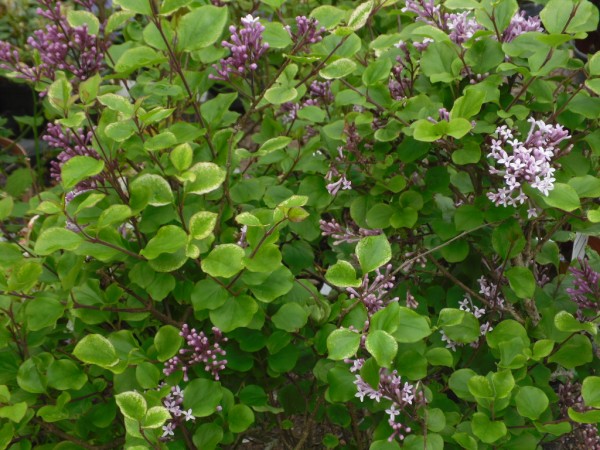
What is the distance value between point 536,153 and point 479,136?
0.68 ft

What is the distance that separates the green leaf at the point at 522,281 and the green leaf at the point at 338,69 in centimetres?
51

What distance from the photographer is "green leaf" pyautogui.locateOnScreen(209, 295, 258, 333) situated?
138 cm

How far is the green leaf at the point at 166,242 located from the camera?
135 cm

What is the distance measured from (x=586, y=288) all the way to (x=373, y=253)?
18.3 inches

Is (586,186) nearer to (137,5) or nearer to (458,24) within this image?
(458,24)

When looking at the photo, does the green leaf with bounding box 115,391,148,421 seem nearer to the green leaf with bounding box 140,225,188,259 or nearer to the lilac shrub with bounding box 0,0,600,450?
Result: the lilac shrub with bounding box 0,0,600,450

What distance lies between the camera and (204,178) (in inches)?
56.1

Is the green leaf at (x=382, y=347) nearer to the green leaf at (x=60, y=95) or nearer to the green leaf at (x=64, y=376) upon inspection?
the green leaf at (x=64, y=376)

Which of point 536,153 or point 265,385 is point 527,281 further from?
point 265,385

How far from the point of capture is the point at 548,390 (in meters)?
1.54

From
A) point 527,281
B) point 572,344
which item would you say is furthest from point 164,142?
point 572,344

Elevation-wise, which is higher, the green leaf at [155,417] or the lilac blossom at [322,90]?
the lilac blossom at [322,90]

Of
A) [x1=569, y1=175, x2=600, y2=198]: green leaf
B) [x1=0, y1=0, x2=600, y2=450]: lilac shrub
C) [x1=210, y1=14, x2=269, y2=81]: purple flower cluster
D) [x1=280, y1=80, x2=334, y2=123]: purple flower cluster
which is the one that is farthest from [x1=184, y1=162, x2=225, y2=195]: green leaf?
[x1=569, y1=175, x2=600, y2=198]: green leaf

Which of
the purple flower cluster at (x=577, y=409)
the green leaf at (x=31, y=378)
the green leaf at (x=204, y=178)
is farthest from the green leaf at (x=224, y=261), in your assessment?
the purple flower cluster at (x=577, y=409)
